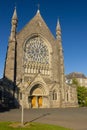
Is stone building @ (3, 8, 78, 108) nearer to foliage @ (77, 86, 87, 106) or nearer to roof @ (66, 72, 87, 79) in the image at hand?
foliage @ (77, 86, 87, 106)

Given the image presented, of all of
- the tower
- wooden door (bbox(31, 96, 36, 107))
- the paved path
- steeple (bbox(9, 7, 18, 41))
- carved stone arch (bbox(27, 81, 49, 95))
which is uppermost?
steeple (bbox(9, 7, 18, 41))

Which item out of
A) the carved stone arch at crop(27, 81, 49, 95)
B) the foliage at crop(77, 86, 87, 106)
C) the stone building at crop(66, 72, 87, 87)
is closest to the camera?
the carved stone arch at crop(27, 81, 49, 95)

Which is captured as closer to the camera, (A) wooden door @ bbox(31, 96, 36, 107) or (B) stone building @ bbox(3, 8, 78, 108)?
(B) stone building @ bbox(3, 8, 78, 108)

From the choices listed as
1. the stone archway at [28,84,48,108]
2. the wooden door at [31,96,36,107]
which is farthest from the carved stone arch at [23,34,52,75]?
the wooden door at [31,96,36,107]

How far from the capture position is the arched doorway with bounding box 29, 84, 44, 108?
47.3m

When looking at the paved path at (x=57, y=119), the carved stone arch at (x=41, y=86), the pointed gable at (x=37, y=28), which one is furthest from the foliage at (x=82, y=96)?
the paved path at (x=57, y=119)

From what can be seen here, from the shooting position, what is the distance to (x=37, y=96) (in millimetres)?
48031

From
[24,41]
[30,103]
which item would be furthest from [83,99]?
[24,41]

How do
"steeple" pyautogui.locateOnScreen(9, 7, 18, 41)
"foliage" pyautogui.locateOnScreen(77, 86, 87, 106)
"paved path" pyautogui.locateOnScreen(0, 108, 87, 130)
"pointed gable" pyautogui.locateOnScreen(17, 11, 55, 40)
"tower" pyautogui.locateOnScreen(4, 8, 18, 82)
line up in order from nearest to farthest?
"paved path" pyautogui.locateOnScreen(0, 108, 87, 130), "tower" pyautogui.locateOnScreen(4, 8, 18, 82), "steeple" pyautogui.locateOnScreen(9, 7, 18, 41), "pointed gable" pyautogui.locateOnScreen(17, 11, 55, 40), "foliage" pyautogui.locateOnScreen(77, 86, 87, 106)

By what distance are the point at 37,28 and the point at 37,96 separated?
16939 millimetres

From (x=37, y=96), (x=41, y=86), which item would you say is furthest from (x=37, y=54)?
(x=37, y=96)

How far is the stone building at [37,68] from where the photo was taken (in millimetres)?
45009

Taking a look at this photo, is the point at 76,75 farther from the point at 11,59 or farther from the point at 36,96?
the point at 11,59

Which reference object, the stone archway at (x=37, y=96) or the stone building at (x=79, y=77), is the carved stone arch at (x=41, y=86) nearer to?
the stone archway at (x=37, y=96)
